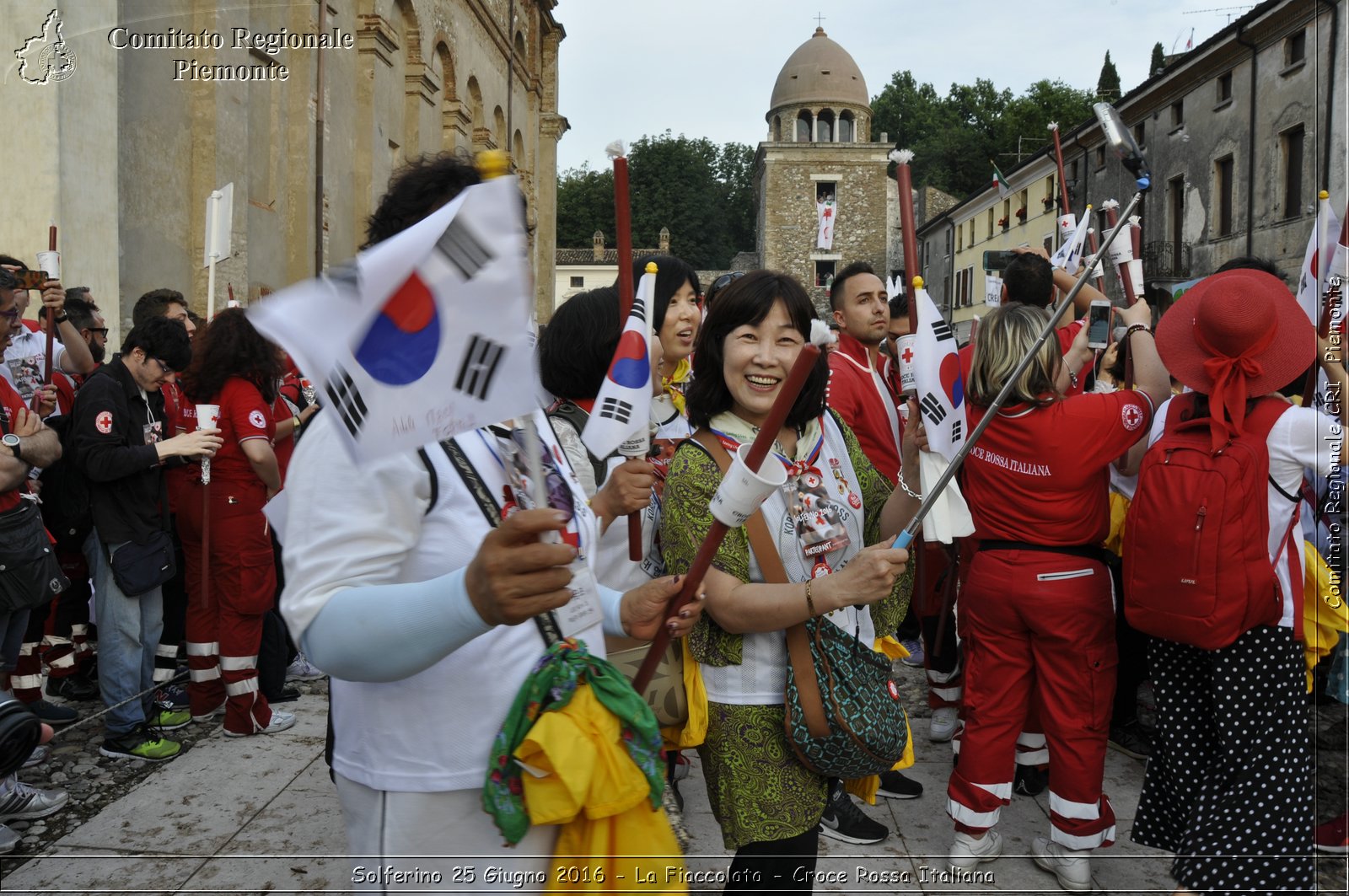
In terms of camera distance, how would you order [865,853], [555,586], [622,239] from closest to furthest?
[555,586] < [622,239] < [865,853]

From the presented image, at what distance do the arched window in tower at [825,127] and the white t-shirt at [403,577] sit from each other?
71.1 meters

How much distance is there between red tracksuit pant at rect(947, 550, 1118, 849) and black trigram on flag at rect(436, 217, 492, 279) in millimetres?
2957

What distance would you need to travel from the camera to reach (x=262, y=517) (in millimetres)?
5480

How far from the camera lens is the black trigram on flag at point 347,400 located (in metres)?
1.40

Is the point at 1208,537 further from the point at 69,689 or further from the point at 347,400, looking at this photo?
the point at 69,689

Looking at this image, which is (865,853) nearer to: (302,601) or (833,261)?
(302,601)

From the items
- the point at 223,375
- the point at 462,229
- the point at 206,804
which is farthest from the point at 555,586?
the point at 223,375

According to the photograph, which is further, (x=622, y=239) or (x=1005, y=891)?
(x=1005, y=891)

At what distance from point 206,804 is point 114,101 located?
26.0ft

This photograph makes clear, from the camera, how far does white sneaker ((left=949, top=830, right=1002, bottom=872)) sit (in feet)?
12.8

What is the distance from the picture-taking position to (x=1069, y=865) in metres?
3.77

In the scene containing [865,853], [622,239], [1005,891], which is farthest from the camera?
[865,853]

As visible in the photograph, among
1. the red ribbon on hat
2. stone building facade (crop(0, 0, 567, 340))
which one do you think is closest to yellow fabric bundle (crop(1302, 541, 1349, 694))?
the red ribbon on hat

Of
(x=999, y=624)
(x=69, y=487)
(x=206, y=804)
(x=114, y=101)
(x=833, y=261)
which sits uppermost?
(x=833, y=261)
